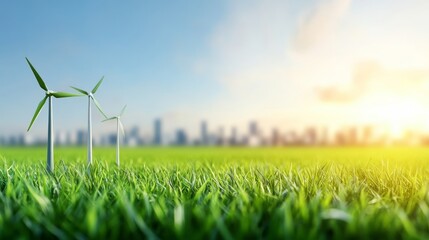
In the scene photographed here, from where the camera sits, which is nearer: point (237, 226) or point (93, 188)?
point (237, 226)

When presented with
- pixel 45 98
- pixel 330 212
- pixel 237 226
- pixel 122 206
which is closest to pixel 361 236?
pixel 330 212

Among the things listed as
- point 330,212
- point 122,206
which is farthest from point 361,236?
point 122,206

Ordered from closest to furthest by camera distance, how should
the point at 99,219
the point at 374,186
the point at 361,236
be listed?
the point at 361,236
the point at 99,219
the point at 374,186

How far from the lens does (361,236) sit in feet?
7.17

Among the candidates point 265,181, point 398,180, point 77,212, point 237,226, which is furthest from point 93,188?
point 398,180

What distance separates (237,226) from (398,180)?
8.70 feet

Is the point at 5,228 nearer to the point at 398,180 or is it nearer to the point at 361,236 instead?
the point at 361,236

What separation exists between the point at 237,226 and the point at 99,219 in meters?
0.73

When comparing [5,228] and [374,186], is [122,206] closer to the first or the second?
[5,228]

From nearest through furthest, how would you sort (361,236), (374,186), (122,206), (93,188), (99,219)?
1. (361,236)
2. (99,219)
3. (122,206)
4. (93,188)
5. (374,186)

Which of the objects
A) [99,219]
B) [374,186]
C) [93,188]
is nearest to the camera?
[99,219]

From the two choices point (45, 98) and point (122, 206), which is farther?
point (45, 98)

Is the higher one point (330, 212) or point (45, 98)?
point (45, 98)

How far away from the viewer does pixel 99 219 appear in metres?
2.37
